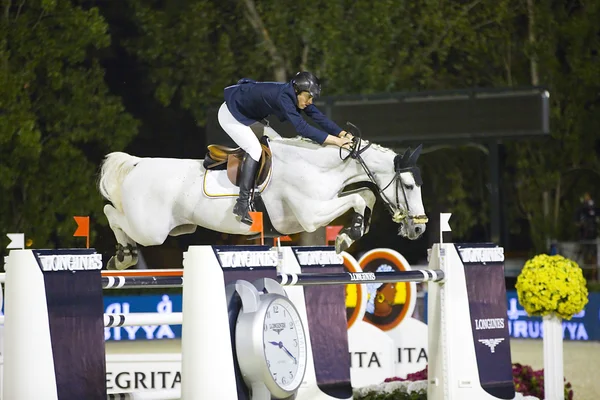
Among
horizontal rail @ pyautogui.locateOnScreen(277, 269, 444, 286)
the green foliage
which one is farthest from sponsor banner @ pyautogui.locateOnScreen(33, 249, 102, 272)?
the green foliage

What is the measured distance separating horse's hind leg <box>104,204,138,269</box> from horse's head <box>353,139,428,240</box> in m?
1.26

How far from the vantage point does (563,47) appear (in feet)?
47.9

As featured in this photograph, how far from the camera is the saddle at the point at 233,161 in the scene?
4641 mm

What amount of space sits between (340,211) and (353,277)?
0.56 m

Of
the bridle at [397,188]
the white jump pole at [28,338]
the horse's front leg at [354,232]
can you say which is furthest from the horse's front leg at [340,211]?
the white jump pole at [28,338]

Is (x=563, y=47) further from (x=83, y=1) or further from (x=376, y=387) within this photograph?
(x=376, y=387)

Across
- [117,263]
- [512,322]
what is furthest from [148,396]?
[512,322]

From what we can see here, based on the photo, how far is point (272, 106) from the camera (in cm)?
444

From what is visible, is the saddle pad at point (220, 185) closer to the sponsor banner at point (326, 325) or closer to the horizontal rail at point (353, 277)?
the sponsor banner at point (326, 325)

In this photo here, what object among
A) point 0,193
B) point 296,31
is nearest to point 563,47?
point 296,31

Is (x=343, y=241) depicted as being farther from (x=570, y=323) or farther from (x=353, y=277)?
(x=570, y=323)

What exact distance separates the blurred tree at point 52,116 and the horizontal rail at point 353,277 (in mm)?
7628

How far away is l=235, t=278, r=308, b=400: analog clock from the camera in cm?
332

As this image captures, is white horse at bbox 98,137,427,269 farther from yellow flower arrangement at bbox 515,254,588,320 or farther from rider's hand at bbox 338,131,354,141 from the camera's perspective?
yellow flower arrangement at bbox 515,254,588,320
